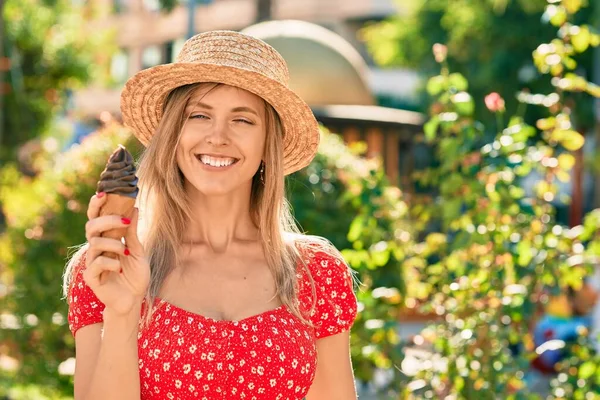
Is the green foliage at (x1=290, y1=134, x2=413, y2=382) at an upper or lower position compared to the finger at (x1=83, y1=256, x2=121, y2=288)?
lower

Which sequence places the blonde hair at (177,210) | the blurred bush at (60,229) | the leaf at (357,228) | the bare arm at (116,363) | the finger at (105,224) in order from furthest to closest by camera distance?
the blurred bush at (60,229)
the leaf at (357,228)
the blonde hair at (177,210)
the bare arm at (116,363)
the finger at (105,224)

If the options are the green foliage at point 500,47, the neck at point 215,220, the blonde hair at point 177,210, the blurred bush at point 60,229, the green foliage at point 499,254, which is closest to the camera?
the blonde hair at point 177,210

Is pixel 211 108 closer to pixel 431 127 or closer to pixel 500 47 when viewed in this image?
pixel 431 127

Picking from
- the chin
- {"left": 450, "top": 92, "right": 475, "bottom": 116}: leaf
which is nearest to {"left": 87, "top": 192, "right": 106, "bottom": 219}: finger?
the chin

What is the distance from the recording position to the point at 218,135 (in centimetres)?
322

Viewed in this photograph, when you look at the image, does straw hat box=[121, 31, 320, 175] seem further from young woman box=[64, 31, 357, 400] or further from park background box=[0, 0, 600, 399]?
park background box=[0, 0, 600, 399]

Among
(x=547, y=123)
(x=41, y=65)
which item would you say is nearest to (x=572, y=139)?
(x=547, y=123)

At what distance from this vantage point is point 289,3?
156 feet

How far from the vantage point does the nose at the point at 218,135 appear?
321 cm

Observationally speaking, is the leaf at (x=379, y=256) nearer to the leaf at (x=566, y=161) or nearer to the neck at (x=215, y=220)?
the leaf at (x=566, y=161)

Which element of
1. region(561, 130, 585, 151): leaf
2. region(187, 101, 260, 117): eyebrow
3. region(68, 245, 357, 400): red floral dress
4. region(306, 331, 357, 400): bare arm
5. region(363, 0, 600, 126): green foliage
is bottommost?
region(363, 0, 600, 126): green foliage

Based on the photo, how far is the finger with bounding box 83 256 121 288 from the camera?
2.67 meters

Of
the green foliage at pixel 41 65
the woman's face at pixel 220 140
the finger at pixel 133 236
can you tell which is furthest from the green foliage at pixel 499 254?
the green foliage at pixel 41 65

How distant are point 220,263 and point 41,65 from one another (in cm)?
1843
